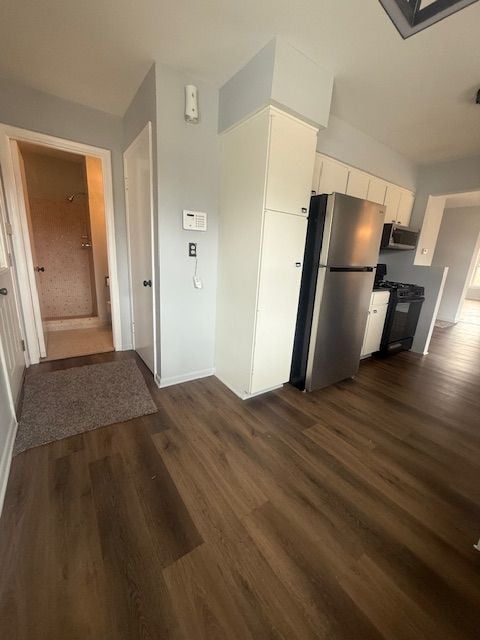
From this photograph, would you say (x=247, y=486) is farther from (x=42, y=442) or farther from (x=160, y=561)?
(x=42, y=442)

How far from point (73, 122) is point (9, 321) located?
1999mm

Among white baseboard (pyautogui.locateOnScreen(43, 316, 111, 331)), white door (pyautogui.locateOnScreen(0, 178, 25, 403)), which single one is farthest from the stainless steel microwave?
white baseboard (pyautogui.locateOnScreen(43, 316, 111, 331))

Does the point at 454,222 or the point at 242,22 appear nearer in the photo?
the point at 242,22

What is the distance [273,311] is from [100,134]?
2560mm

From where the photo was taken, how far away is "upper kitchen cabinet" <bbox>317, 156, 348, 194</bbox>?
2662 mm

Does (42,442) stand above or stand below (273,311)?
below

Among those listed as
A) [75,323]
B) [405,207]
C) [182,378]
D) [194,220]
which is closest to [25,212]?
[194,220]

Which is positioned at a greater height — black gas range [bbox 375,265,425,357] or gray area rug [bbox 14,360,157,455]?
black gas range [bbox 375,265,425,357]

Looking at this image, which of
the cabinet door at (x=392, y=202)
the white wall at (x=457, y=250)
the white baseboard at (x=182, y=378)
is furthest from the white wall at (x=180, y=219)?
the white wall at (x=457, y=250)

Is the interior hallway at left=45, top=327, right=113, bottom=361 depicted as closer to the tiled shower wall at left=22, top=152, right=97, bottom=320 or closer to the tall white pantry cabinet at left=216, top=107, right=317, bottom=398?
the tiled shower wall at left=22, top=152, right=97, bottom=320

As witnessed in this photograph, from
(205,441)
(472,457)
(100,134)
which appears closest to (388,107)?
(100,134)

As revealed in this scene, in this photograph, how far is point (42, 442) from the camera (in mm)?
1685

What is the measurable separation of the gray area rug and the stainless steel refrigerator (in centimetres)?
150

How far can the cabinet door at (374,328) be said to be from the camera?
3.11 m
